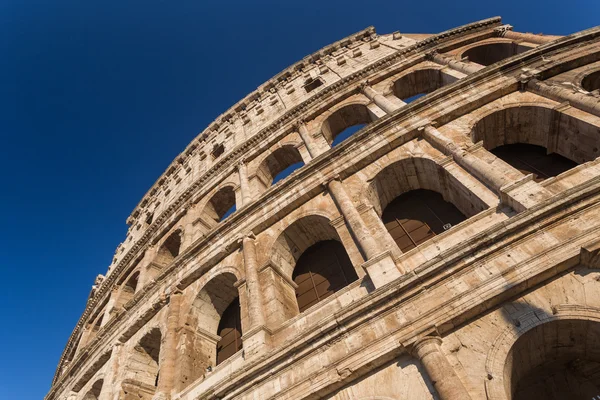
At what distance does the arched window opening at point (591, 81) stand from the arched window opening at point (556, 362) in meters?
7.77

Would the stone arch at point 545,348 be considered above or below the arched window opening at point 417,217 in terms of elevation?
below

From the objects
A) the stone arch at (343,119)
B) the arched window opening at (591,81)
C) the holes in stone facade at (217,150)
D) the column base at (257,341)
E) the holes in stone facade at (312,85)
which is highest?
the holes in stone facade at (312,85)

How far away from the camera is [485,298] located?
5.70 meters

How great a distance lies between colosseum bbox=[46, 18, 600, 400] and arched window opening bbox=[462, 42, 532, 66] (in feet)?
0.26

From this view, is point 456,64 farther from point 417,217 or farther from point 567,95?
point 417,217

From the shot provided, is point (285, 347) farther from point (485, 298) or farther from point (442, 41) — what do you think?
point (442, 41)

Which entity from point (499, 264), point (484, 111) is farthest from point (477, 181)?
point (484, 111)

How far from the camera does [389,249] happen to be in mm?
7453

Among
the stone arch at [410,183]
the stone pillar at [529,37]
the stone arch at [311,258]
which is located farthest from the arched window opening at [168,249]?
the stone pillar at [529,37]

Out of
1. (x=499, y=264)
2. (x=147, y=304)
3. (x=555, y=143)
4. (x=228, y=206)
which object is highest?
(x=228, y=206)

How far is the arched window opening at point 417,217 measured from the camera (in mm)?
9078

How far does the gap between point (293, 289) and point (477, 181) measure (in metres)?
5.21

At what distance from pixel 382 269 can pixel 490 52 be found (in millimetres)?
13181

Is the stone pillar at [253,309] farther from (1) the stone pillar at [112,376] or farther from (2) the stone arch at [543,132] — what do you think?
(2) the stone arch at [543,132]
